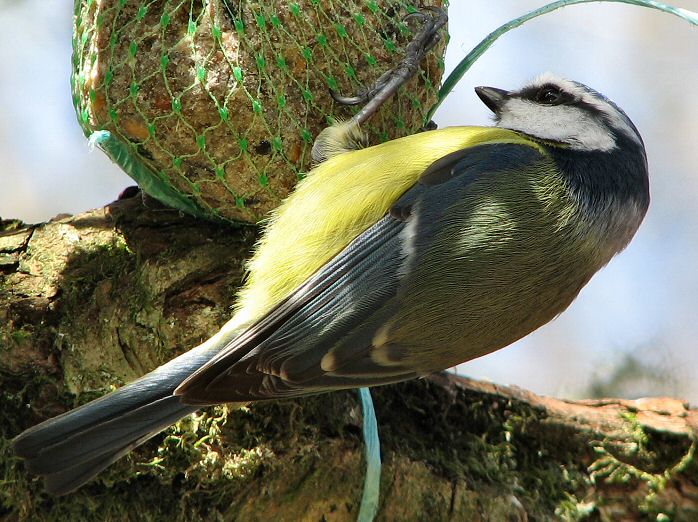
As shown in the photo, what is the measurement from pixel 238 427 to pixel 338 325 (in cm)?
46

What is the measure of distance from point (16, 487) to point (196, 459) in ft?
1.49

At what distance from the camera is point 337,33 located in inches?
90.0

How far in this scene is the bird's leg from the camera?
7.59ft

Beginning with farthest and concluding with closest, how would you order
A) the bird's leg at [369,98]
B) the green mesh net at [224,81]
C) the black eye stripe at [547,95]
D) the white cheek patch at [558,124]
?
the black eye stripe at [547,95] < the white cheek patch at [558,124] < the bird's leg at [369,98] < the green mesh net at [224,81]

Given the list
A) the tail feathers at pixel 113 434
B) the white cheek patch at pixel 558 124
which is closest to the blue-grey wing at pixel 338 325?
the tail feathers at pixel 113 434

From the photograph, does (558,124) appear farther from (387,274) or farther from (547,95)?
(387,274)

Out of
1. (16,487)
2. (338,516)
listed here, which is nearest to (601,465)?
(338,516)

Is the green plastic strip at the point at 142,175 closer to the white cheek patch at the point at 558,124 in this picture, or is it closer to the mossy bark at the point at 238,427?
the mossy bark at the point at 238,427

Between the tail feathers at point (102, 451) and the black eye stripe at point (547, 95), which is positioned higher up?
the black eye stripe at point (547, 95)

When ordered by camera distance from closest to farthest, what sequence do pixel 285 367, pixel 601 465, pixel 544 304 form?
pixel 285 367 < pixel 544 304 < pixel 601 465

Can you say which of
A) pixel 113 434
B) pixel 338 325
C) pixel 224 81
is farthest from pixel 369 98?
pixel 113 434

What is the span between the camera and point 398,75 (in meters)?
2.33

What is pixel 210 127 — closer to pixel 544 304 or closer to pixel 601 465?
pixel 544 304

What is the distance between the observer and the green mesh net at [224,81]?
7.23ft
